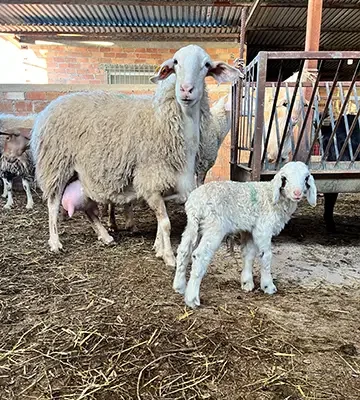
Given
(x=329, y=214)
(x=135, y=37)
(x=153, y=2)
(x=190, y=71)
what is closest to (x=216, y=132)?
(x=329, y=214)

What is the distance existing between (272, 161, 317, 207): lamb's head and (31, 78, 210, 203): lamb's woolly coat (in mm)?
1001

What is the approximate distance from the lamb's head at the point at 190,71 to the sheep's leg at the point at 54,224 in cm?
148

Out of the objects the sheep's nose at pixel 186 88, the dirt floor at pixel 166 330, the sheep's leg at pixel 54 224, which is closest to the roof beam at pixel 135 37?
→ the sheep's leg at pixel 54 224

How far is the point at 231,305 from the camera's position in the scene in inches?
89.9

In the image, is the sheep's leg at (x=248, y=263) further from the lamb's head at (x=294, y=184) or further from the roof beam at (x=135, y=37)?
the roof beam at (x=135, y=37)

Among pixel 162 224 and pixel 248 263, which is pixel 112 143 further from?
pixel 248 263

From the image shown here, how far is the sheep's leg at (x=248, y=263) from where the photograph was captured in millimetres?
2537

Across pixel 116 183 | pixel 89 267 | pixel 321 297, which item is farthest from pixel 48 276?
pixel 321 297

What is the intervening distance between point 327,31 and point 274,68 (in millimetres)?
4960

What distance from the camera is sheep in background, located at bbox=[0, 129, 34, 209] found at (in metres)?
5.60

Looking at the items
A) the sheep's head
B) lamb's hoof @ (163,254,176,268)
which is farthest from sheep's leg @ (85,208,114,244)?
the sheep's head

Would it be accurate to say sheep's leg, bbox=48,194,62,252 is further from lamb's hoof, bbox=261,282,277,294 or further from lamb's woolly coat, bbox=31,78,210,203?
lamb's hoof, bbox=261,282,277,294

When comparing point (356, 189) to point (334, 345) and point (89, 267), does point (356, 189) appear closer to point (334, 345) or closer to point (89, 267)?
point (334, 345)

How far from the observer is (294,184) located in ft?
7.63
